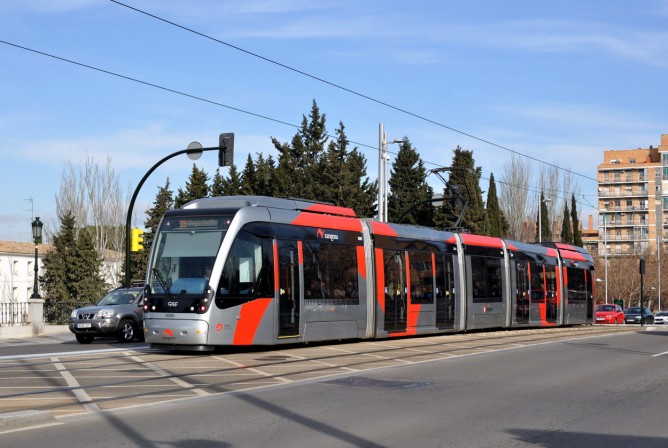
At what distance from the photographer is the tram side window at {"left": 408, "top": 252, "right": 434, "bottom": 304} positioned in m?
24.8

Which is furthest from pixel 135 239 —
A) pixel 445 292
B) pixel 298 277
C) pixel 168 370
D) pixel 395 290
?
pixel 168 370

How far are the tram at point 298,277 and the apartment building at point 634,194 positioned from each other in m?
112

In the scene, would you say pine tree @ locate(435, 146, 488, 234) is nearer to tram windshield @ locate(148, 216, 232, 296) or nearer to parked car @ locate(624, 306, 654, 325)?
parked car @ locate(624, 306, 654, 325)

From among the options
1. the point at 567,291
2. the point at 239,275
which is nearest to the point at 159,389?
the point at 239,275

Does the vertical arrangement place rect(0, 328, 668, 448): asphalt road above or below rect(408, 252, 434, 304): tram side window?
below

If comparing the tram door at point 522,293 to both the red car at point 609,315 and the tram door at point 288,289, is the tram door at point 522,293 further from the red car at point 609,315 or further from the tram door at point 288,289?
the red car at point 609,315

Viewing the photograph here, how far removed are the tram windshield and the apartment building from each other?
121 meters

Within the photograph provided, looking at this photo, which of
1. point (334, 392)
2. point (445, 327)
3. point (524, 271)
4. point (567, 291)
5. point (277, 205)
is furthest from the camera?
point (567, 291)

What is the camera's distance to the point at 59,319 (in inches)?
1326

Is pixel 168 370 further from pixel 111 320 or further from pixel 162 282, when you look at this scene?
pixel 111 320

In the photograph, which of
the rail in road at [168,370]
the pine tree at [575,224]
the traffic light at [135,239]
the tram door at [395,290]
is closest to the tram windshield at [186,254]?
the rail in road at [168,370]

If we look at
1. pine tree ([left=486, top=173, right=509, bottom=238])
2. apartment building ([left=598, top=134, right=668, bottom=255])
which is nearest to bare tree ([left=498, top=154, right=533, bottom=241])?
pine tree ([left=486, top=173, right=509, bottom=238])

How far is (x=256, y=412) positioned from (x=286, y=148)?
50.7 m

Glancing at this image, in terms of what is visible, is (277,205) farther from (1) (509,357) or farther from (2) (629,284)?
(2) (629,284)
